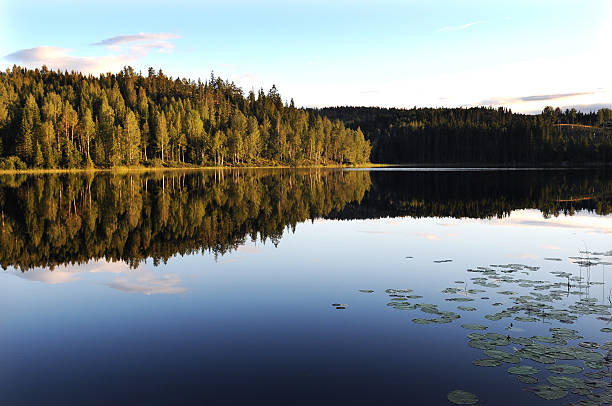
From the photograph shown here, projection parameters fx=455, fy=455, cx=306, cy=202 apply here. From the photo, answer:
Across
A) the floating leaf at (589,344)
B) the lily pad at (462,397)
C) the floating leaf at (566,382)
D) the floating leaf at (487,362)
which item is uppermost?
the floating leaf at (566,382)

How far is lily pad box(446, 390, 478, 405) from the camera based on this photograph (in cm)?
834

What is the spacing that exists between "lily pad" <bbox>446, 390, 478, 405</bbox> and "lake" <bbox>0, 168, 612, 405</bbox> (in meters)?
0.04

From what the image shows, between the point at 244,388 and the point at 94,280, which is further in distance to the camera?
the point at 94,280

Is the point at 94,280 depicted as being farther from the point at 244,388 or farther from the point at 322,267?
the point at 244,388

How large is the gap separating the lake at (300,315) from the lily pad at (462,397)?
4cm

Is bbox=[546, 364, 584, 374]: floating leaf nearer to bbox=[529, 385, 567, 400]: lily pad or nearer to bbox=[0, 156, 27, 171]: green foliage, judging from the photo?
bbox=[529, 385, 567, 400]: lily pad

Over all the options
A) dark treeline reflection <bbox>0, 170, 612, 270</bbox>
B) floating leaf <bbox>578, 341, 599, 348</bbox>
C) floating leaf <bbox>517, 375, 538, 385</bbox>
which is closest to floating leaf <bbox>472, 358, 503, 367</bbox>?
floating leaf <bbox>517, 375, 538, 385</bbox>

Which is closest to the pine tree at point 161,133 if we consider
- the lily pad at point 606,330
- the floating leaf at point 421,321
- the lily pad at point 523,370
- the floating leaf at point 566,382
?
the floating leaf at point 421,321

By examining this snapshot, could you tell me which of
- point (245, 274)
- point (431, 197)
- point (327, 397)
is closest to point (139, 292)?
point (245, 274)

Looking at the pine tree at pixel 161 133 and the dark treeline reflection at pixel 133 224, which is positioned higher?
the pine tree at pixel 161 133

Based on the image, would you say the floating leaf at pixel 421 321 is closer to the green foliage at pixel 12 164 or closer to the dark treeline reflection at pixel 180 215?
the dark treeline reflection at pixel 180 215

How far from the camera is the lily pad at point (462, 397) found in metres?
8.34

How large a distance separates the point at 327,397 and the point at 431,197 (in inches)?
1789

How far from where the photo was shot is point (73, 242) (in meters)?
24.2
